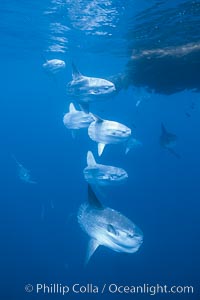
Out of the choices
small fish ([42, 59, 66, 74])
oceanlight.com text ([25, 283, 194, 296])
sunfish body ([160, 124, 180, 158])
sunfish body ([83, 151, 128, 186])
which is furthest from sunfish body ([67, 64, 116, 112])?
oceanlight.com text ([25, 283, 194, 296])

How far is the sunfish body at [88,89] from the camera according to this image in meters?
8.71

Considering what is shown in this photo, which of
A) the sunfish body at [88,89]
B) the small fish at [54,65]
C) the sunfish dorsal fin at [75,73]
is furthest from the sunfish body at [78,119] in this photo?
the small fish at [54,65]

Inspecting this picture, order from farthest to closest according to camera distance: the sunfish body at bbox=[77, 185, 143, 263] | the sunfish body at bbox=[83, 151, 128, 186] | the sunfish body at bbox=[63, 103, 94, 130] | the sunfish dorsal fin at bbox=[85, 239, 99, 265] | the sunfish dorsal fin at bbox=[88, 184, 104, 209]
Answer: the sunfish body at bbox=[63, 103, 94, 130] → the sunfish body at bbox=[83, 151, 128, 186] → the sunfish dorsal fin at bbox=[85, 239, 99, 265] → the sunfish dorsal fin at bbox=[88, 184, 104, 209] → the sunfish body at bbox=[77, 185, 143, 263]

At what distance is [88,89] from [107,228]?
5.44 m

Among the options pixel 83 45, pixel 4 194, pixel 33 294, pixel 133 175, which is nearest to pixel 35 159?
pixel 4 194

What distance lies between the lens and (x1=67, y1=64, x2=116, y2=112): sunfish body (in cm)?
871

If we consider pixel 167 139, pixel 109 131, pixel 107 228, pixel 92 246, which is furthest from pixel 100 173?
pixel 167 139

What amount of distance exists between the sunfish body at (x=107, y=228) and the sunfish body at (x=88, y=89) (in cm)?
457

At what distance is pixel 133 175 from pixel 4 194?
11943 mm

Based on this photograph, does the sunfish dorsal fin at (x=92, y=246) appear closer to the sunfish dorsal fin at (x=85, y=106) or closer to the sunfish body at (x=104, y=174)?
the sunfish body at (x=104, y=174)

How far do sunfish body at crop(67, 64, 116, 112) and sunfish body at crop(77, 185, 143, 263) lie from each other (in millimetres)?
4574

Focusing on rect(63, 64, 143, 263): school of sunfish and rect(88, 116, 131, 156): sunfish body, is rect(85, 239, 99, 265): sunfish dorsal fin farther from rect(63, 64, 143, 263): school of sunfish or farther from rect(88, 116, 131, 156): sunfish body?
rect(88, 116, 131, 156): sunfish body

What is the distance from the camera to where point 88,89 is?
29.7 ft

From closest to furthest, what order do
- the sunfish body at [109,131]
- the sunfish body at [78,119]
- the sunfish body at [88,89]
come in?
the sunfish body at [109,131] < the sunfish body at [88,89] < the sunfish body at [78,119]
